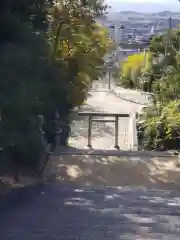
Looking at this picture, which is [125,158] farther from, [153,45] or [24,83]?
[153,45]

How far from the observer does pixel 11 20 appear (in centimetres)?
938

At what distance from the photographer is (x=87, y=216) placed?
267 inches

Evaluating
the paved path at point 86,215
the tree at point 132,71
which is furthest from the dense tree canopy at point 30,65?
the tree at point 132,71

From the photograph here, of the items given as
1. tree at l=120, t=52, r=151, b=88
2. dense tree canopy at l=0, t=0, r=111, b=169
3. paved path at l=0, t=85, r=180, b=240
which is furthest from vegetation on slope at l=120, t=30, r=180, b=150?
tree at l=120, t=52, r=151, b=88

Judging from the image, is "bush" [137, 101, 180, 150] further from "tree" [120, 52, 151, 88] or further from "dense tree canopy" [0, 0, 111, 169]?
"tree" [120, 52, 151, 88]

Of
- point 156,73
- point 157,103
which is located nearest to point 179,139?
point 157,103

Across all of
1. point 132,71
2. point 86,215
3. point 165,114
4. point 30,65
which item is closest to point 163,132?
point 165,114

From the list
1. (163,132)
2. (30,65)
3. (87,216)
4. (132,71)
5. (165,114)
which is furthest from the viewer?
(132,71)

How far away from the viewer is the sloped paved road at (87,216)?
5.54 m

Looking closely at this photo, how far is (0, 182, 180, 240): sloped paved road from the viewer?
5.54m

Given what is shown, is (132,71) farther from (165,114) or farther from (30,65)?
(30,65)

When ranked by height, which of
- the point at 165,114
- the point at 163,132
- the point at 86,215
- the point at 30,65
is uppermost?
the point at 30,65

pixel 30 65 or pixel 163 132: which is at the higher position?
pixel 30 65

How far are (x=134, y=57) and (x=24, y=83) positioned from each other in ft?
187
